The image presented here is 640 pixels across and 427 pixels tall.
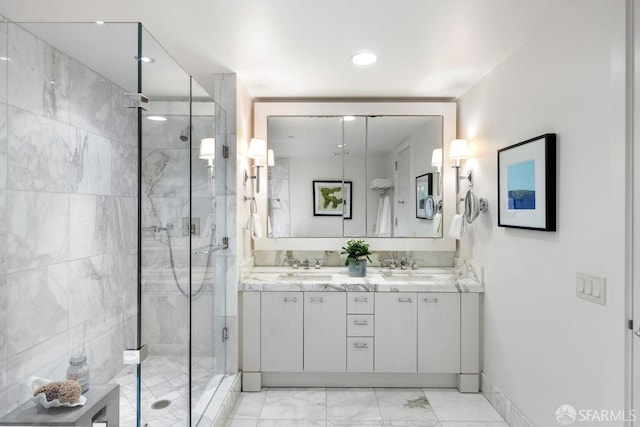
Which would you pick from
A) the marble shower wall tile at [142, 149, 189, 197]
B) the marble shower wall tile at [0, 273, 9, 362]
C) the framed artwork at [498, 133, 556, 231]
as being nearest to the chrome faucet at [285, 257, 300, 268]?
the marble shower wall tile at [142, 149, 189, 197]

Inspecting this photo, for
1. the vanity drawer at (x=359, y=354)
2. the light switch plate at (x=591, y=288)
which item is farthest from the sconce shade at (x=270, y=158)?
the light switch plate at (x=591, y=288)

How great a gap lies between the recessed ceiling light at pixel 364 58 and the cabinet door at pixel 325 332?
1.69 metres

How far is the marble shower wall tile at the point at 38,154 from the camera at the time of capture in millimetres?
1773

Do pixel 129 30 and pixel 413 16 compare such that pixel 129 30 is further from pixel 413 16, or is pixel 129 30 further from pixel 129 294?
pixel 413 16

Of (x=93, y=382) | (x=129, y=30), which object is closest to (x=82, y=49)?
(x=129, y=30)

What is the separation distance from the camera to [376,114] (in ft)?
10.9

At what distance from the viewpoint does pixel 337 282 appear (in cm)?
293

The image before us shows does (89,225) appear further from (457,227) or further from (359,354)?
(457,227)

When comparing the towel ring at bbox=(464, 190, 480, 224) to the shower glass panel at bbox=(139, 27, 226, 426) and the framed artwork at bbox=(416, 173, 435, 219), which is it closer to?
the framed artwork at bbox=(416, 173, 435, 219)

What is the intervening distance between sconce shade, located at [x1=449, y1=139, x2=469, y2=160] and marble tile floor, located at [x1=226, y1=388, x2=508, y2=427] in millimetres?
1858

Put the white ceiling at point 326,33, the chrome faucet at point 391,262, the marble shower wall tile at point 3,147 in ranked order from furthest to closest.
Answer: the chrome faucet at point 391,262, the white ceiling at point 326,33, the marble shower wall tile at point 3,147

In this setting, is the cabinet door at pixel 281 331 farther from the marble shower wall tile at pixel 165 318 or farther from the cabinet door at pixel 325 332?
the marble shower wall tile at pixel 165 318

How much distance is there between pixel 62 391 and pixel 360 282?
196cm

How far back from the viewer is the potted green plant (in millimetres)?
3143
